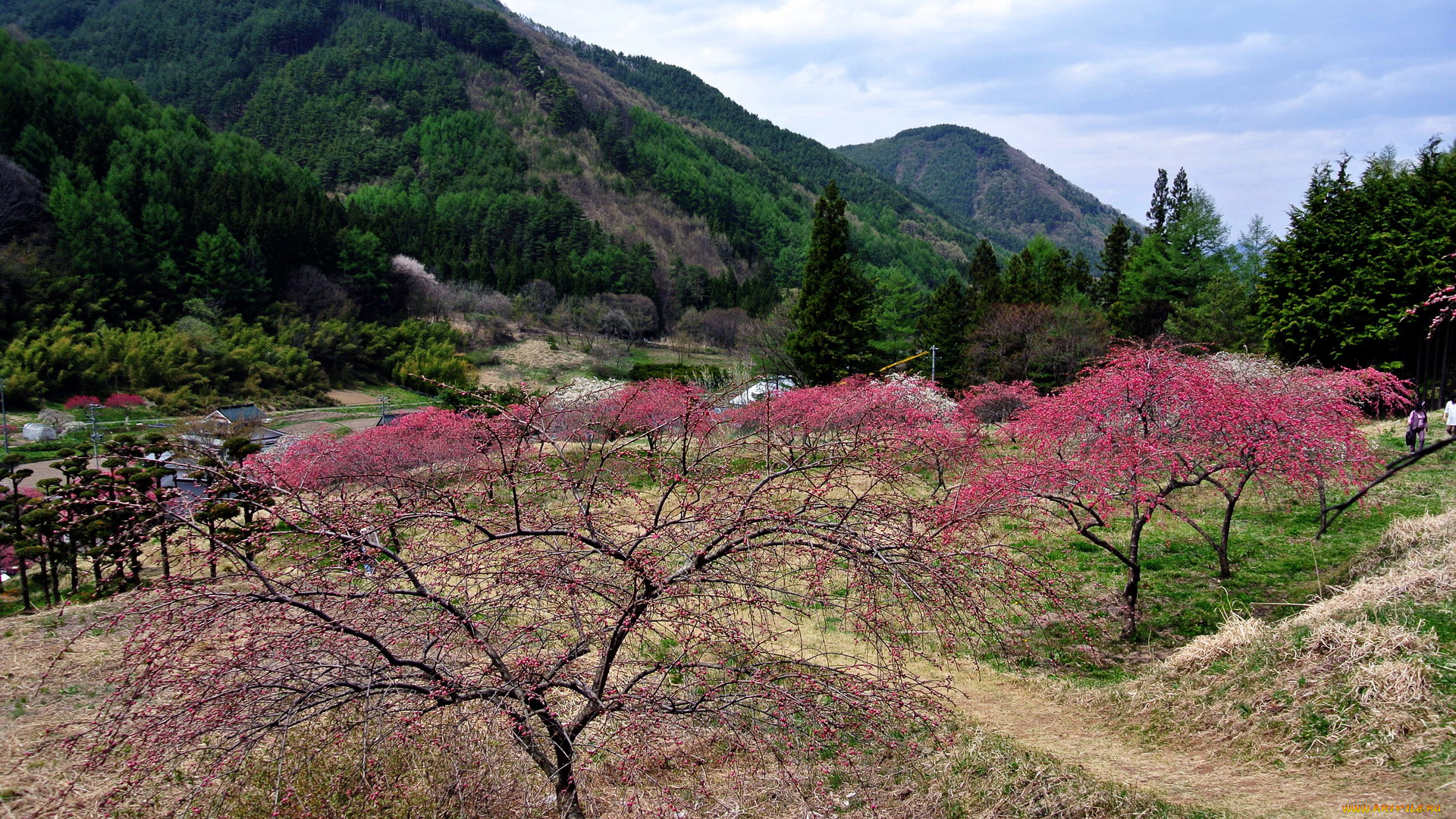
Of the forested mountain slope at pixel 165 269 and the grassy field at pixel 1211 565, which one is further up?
the forested mountain slope at pixel 165 269

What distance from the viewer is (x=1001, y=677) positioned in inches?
303

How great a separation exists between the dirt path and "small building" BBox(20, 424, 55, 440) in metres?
30.1

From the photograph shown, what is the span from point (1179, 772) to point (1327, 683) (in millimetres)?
1428

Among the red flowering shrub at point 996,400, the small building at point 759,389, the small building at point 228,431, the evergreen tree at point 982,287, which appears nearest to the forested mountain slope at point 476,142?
the evergreen tree at point 982,287

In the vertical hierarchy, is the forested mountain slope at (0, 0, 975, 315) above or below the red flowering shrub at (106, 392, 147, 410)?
above

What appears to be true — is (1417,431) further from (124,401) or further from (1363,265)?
(124,401)

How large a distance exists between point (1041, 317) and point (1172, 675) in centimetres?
2644

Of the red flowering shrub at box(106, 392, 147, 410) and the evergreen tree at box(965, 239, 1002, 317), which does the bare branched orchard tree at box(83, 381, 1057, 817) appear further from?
the red flowering shrub at box(106, 392, 147, 410)

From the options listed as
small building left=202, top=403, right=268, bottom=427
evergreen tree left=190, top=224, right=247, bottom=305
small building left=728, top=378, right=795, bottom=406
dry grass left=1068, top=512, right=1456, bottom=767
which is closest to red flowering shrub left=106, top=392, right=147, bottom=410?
small building left=202, top=403, right=268, bottom=427

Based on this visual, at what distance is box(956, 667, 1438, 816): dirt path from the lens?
14.9 feet

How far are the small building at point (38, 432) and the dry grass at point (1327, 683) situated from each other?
3107cm

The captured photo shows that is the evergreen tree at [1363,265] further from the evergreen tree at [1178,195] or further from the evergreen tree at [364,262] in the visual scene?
the evergreen tree at [364,262]

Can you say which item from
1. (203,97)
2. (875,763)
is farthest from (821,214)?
(203,97)

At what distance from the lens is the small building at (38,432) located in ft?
81.6
